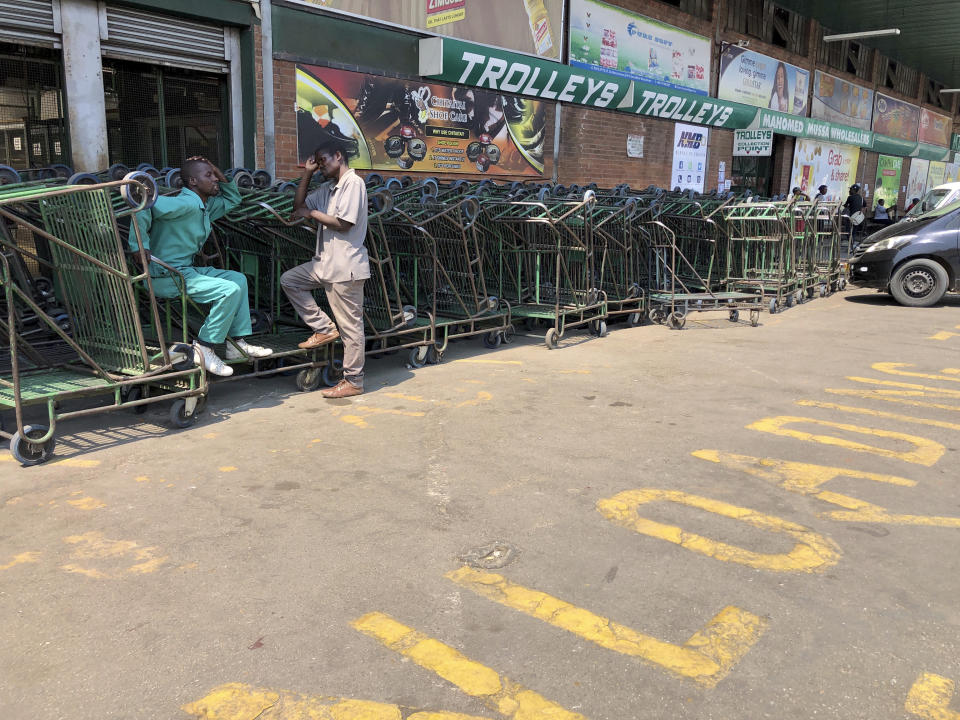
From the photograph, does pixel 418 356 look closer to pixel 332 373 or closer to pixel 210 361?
pixel 332 373

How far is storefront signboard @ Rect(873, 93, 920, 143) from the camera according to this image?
91.9 ft

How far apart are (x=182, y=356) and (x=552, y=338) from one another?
14.2 ft

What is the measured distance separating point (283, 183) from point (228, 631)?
17.9ft

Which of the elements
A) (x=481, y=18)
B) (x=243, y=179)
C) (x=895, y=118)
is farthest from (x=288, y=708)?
(x=895, y=118)

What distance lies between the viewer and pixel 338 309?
20.7 ft

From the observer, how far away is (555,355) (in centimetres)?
821

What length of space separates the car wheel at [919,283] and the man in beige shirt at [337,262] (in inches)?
384

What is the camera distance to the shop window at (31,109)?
8078 mm

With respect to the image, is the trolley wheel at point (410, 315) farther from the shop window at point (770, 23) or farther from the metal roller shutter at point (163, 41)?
the shop window at point (770, 23)

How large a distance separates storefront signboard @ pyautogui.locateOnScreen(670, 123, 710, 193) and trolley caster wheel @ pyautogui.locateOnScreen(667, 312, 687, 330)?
8.93 meters

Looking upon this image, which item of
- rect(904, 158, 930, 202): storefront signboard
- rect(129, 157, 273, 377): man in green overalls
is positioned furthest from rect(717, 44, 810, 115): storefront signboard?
rect(129, 157, 273, 377): man in green overalls

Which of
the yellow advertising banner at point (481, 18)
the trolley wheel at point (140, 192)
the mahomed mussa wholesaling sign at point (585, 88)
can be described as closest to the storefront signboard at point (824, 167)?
the mahomed mussa wholesaling sign at point (585, 88)

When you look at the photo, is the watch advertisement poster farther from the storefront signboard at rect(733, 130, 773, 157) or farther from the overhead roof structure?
the overhead roof structure

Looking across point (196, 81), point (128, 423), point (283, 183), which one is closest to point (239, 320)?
point (128, 423)
